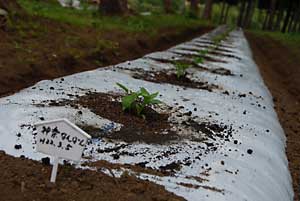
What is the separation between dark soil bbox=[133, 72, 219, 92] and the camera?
604 cm

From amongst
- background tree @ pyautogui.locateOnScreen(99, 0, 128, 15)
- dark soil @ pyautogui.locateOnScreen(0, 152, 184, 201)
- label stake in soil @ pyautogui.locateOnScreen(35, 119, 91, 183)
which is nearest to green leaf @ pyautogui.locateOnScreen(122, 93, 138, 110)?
dark soil @ pyautogui.locateOnScreen(0, 152, 184, 201)

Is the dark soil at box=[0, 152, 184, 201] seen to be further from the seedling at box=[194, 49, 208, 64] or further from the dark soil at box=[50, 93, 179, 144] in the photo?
the seedling at box=[194, 49, 208, 64]

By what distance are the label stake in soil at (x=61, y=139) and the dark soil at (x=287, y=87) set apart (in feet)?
6.41

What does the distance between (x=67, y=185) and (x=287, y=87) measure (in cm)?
704

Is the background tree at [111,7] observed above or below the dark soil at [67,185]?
below

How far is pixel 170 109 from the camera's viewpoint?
4523mm

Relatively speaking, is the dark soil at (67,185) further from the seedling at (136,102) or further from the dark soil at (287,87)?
the dark soil at (287,87)

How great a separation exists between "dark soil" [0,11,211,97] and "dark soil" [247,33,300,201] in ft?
8.86

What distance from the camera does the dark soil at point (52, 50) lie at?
5.41 metres

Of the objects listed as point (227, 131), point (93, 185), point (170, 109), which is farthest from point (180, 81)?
point (93, 185)

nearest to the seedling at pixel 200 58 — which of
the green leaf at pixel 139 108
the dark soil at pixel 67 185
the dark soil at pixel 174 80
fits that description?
the dark soil at pixel 174 80

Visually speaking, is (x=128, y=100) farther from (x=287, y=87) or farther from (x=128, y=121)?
(x=287, y=87)

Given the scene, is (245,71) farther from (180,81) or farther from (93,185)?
(93,185)

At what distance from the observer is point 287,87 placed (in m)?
8.83
